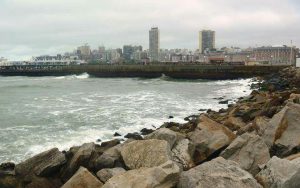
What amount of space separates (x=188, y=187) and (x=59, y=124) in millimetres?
12857

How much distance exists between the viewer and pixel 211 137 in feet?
25.9

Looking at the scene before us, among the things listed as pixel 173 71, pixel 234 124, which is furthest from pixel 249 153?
pixel 173 71

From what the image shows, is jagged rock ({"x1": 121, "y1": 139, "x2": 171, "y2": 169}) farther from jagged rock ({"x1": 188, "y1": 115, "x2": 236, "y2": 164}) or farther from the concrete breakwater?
the concrete breakwater

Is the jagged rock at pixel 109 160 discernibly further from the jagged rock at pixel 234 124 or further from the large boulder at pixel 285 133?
the jagged rock at pixel 234 124

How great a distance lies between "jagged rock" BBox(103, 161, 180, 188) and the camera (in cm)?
500

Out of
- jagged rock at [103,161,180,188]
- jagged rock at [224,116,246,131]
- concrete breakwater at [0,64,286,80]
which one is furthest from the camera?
concrete breakwater at [0,64,286,80]

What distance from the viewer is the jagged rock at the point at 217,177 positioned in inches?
190

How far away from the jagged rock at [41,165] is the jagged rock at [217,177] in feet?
11.2

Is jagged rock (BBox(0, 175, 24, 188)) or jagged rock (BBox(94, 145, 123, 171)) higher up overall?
jagged rock (BBox(94, 145, 123, 171))

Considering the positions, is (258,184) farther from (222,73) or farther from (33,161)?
(222,73)

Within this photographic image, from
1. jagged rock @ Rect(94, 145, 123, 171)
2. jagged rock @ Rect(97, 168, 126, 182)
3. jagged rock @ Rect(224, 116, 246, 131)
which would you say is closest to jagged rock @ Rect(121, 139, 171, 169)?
jagged rock @ Rect(97, 168, 126, 182)

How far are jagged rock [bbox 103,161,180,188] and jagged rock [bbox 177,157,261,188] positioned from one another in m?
0.13

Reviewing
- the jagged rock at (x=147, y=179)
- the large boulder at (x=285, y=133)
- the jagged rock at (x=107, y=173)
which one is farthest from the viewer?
the large boulder at (x=285, y=133)

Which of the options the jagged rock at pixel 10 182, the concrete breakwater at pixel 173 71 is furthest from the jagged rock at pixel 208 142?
the concrete breakwater at pixel 173 71
